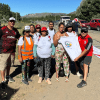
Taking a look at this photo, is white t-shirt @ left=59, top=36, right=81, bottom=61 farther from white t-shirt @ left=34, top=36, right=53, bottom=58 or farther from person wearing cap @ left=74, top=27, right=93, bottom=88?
white t-shirt @ left=34, top=36, right=53, bottom=58

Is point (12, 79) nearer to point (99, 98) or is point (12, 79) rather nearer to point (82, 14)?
point (99, 98)

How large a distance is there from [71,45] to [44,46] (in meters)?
0.86

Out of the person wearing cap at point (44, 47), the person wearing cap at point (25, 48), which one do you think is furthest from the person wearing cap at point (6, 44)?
the person wearing cap at point (44, 47)

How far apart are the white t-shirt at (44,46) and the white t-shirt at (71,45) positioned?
403 millimetres

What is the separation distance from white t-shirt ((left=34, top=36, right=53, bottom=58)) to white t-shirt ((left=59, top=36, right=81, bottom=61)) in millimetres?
403

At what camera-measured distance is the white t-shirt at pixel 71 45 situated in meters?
3.81

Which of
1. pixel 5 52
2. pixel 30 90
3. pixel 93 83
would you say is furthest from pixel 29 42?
pixel 93 83

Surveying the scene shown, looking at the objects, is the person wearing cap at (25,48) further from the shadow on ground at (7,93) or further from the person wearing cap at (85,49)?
the person wearing cap at (85,49)

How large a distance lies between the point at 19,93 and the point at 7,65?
0.99m

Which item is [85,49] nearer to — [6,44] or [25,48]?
[25,48]

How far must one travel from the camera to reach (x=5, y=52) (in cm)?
368

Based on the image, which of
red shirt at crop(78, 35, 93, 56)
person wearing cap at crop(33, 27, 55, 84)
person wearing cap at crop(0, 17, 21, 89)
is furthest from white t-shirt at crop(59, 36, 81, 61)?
person wearing cap at crop(0, 17, 21, 89)

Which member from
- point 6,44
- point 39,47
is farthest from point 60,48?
point 6,44

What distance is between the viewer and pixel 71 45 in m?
3.89
